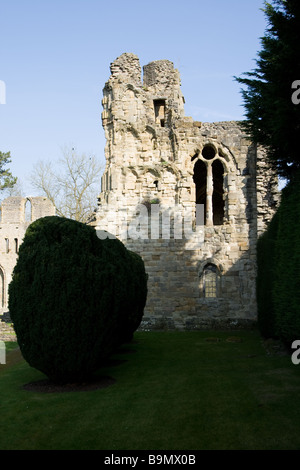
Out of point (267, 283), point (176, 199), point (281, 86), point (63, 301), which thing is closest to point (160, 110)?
point (176, 199)

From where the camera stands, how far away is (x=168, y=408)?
263 inches

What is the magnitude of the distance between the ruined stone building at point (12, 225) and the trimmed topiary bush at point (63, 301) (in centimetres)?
2374

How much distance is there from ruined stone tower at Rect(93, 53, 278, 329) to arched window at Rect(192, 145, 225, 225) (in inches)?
3.6

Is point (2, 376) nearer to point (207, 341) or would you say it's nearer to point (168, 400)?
point (168, 400)

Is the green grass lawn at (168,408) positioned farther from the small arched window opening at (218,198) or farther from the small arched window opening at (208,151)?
the small arched window opening at (218,198)

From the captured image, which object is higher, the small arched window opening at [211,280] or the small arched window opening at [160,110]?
the small arched window opening at [160,110]

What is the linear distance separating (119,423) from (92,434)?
50 cm

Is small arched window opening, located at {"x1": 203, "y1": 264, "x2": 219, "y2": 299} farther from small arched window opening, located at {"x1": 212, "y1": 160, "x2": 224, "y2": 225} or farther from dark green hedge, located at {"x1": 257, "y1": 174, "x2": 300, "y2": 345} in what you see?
dark green hedge, located at {"x1": 257, "y1": 174, "x2": 300, "y2": 345}

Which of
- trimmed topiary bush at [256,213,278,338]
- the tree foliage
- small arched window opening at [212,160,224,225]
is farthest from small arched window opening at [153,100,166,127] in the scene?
the tree foliage

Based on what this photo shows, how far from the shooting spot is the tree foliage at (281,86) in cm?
751

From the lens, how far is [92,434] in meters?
5.74

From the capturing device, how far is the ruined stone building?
3147 cm

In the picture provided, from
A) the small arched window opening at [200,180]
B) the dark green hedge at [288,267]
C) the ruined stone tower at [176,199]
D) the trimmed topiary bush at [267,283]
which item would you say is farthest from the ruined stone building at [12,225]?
the dark green hedge at [288,267]

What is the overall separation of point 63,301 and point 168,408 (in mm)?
2572
